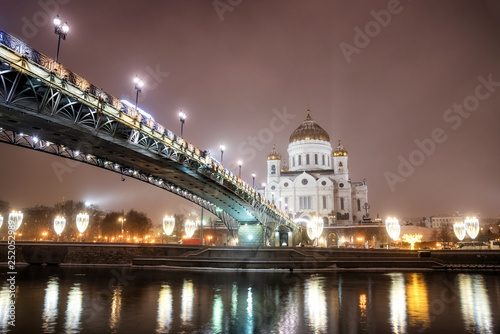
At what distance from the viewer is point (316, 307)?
15188 mm

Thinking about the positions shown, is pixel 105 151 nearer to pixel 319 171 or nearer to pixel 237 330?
pixel 237 330

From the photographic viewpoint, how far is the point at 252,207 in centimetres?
5553

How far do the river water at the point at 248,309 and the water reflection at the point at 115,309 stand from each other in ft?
0.10

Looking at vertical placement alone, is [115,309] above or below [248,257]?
below

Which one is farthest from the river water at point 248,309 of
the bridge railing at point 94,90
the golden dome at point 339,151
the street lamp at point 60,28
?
the golden dome at point 339,151

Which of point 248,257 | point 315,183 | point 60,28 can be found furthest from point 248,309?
point 315,183

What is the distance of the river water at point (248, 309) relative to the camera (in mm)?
11484

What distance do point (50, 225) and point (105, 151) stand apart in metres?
60.2

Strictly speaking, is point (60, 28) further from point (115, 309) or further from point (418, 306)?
point (418, 306)

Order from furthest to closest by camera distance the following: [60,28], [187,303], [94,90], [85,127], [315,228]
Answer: [315,228] → [85,127] → [94,90] → [60,28] → [187,303]

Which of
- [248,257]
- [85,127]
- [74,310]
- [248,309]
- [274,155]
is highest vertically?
[274,155]

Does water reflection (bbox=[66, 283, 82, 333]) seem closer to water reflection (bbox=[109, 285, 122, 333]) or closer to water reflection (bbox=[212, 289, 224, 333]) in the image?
water reflection (bbox=[109, 285, 122, 333])

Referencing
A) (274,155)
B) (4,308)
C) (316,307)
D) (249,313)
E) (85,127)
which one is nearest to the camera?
(249,313)

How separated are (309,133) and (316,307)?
334ft
